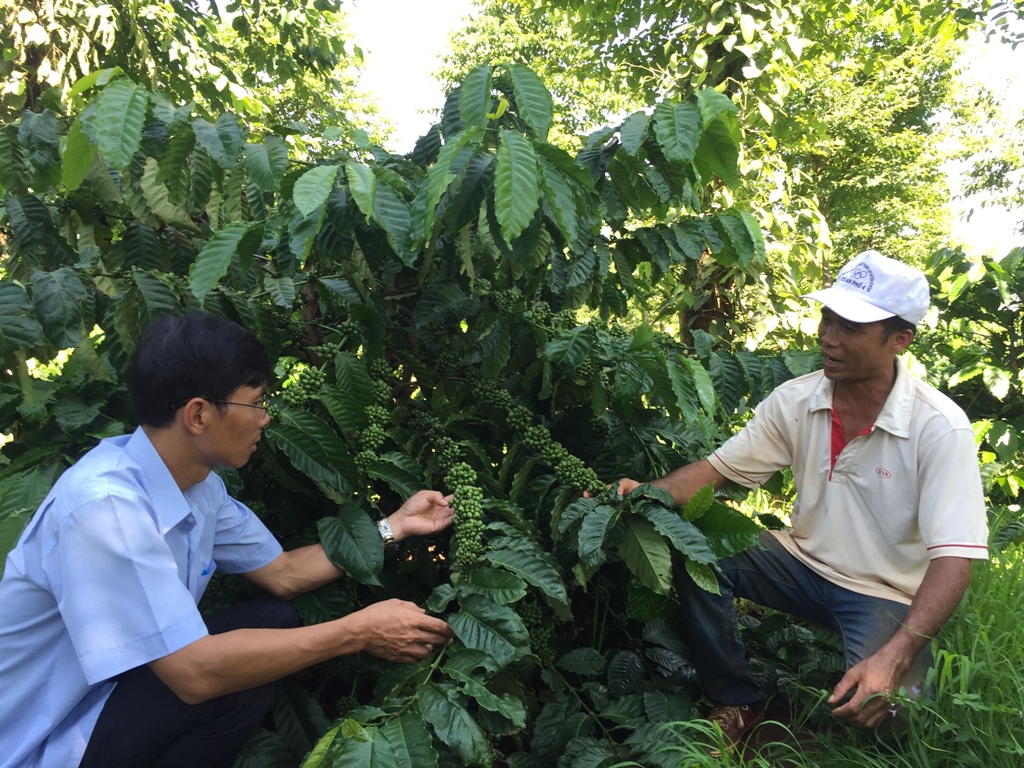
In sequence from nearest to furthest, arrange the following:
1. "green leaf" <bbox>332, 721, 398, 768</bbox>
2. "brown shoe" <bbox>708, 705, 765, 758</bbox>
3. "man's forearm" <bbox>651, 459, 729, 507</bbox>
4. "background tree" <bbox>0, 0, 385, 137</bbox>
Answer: "green leaf" <bbox>332, 721, 398, 768</bbox> → "brown shoe" <bbox>708, 705, 765, 758</bbox> → "man's forearm" <bbox>651, 459, 729, 507</bbox> → "background tree" <bbox>0, 0, 385, 137</bbox>

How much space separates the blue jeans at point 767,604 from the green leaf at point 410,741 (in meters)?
0.99

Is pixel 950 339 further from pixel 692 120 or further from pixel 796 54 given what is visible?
pixel 692 120

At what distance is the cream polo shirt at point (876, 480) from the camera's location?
6.63 feet

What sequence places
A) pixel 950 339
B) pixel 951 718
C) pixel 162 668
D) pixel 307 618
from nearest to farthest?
pixel 162 668, pixel 951 718, pixel 307 618, pixel 950 339

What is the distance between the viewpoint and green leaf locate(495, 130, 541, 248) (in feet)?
5.17

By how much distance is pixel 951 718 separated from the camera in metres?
1.92

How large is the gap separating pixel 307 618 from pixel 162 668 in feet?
1.70

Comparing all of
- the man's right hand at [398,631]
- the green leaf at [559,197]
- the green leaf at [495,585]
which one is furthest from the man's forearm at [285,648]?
the green leaf at [559,197]

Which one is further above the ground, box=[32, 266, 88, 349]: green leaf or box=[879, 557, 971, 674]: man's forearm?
box=[32, 266, 88, 349]: green leaf

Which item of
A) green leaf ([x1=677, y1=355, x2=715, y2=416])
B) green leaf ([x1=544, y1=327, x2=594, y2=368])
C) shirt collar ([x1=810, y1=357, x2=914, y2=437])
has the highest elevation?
green leaf ([x1=544, y1=327, x2=594, y2=368])

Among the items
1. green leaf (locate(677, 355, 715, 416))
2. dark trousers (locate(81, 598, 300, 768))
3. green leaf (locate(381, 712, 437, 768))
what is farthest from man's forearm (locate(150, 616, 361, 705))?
green leaf (locate(677, 355, 715, 416))

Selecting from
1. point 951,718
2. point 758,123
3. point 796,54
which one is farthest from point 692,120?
point 758,123

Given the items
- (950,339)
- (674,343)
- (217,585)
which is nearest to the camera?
(217,585)

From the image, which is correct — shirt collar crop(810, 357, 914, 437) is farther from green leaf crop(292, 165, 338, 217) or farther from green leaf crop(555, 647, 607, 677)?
green leaf crop(292, 165, 338, 217)
